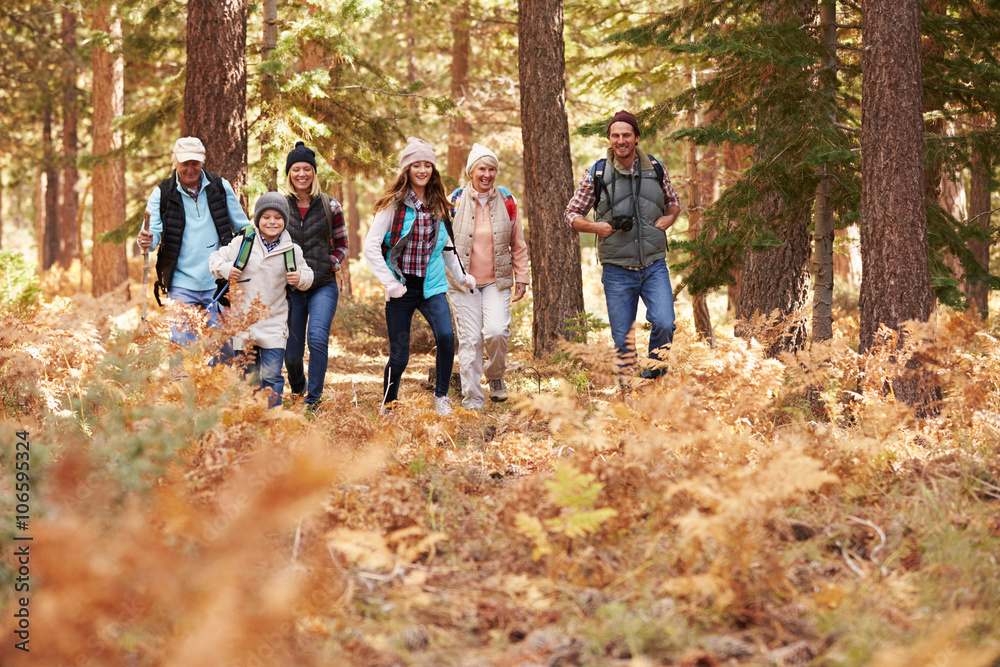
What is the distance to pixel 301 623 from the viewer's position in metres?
2.92

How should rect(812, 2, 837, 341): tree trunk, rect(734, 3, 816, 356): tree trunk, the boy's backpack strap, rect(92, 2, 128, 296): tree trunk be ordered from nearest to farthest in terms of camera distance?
the boy's backpack strap
rect(812, 2, 837, 341): tree trunk
rect(734, 3, 816, 356): tree trunk
rect(92, 2, 128, 296): tree trunk

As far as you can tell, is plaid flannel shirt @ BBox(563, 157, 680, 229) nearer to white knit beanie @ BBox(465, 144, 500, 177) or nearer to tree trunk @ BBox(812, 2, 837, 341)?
white knit beanie @ BBox(465, 144, 500, 177)

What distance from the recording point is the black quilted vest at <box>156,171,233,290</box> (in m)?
6.45

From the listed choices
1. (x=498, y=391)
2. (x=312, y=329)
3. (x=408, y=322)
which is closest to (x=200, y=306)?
(x=312, y=329)

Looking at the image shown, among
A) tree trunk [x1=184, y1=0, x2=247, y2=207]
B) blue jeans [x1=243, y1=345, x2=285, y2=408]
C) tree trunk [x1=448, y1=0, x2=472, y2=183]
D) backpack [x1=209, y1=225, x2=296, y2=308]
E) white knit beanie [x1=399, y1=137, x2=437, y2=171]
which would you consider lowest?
blue jeans [x1=243, y1=345, x2=285, y2=408]

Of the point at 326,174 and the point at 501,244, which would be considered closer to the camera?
the point at 501,244

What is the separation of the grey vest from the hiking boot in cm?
195

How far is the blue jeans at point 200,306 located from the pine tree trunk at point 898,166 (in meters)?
4.90

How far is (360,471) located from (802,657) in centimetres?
199

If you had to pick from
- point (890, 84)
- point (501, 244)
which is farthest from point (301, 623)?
point (890, 84)

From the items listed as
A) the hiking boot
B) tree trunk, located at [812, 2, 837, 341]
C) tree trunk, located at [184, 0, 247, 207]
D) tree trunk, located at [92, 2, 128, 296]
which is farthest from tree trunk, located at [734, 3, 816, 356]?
tree trunk, located at [92, 2, 128, 296]

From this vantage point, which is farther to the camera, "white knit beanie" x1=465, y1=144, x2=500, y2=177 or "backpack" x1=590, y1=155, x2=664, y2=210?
"white knit beanie" x1=465, y1=144, x2=500, y2=177

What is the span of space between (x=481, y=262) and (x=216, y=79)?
3742mm

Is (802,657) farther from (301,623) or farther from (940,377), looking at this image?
(940,377)
